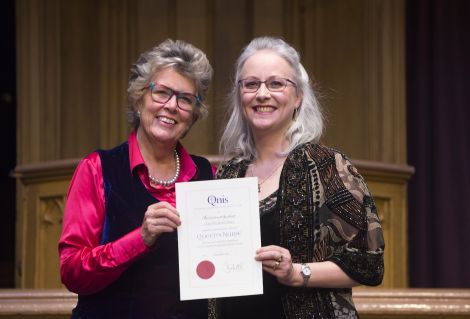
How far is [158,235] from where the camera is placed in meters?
2.19

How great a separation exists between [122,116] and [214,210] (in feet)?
13.7

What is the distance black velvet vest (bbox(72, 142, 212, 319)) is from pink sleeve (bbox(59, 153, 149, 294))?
0.10 ft

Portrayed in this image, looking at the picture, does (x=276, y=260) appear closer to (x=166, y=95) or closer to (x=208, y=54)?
(x=166, y=95)

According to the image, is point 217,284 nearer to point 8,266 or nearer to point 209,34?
point 209,34

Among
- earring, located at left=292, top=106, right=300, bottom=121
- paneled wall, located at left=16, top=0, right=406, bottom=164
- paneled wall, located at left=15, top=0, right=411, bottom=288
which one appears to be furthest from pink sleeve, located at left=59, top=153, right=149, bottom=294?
paneled wall, located at left=16, top=0, right=406, bottom=164

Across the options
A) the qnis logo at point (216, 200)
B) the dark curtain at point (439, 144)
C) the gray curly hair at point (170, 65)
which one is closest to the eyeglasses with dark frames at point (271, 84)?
the gray curly hair at point (170, 65)

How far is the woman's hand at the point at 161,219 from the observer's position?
212 centimetres

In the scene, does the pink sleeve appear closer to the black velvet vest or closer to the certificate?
the black velvet vest

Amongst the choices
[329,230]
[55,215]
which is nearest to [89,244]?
[329,230]

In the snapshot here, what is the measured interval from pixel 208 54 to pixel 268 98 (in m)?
3.88

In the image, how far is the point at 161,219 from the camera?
83.9 inches

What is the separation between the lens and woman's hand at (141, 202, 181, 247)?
2125mm

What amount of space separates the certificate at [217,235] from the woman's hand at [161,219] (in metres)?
0.02

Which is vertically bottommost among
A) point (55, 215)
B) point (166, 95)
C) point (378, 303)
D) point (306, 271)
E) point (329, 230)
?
point (378, 303)
